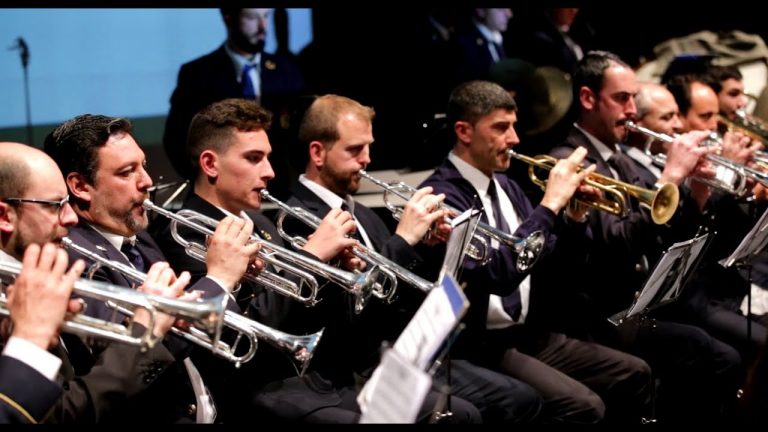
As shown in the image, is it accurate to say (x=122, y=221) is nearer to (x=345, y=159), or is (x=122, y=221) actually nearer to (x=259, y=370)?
(x=259, y=370)

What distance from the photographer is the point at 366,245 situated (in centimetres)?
454

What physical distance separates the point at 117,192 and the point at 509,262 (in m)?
1.80

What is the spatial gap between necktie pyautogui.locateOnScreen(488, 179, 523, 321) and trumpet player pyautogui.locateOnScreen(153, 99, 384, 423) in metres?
1.05

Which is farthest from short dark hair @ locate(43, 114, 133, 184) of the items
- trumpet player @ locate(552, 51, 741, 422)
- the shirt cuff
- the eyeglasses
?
trumpet player @ locate(552, 51, 741, 422)

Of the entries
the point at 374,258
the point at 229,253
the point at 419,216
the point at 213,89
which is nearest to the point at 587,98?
the point at 419,216

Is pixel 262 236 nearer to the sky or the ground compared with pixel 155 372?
nearer to the ground

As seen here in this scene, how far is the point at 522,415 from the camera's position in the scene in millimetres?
4547

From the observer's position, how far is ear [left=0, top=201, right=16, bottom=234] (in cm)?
319

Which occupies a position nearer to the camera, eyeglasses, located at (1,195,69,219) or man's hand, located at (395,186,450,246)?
eyeglasses, located at (1,195,69,219)

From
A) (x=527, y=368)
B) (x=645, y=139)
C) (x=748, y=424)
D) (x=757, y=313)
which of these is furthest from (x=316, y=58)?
(x=748, y=424)

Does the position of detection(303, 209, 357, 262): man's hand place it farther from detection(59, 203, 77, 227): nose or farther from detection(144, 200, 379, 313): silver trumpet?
detection(59, 203, 77, 227): nose

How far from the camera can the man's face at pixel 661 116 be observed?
6.20m

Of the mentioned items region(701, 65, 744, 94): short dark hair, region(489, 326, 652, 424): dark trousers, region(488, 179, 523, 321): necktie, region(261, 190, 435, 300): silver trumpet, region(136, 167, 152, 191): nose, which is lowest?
region(489, 326, 652, 424): dark trousers

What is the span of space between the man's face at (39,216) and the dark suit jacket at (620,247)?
2.91 m
